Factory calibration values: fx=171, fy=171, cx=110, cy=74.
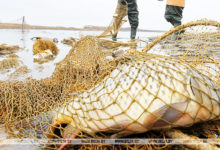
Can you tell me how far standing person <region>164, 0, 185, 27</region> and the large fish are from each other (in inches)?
189

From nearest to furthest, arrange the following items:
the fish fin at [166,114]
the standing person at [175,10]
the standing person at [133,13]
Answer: the fish fin at [166,114] < the standing person at [175,10] < the standing person at [133,13]

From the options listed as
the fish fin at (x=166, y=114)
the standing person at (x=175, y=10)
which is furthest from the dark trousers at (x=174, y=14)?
the fish fin at (x=166, y=114)

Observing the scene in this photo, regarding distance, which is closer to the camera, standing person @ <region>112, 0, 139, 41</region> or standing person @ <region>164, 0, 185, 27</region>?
standing person @ <region>164, 0, 185, 27</region>

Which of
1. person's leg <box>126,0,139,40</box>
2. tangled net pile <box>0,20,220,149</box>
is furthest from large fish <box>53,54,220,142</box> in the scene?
person's leg <box>126,0,139,40</box>

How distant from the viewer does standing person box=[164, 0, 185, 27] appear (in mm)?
5609

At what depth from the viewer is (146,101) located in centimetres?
135

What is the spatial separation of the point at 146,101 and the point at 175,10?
529cm

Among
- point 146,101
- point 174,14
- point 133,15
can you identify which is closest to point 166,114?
point 146,101

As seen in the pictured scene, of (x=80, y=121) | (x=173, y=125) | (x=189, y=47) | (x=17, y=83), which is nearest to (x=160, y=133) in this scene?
(x=173, y=125)

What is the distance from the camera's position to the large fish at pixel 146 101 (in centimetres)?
132

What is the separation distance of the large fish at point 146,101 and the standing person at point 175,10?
4.80m

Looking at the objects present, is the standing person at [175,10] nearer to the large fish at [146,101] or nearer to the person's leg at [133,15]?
the person's leg at [133,15]

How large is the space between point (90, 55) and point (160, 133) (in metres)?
1.67

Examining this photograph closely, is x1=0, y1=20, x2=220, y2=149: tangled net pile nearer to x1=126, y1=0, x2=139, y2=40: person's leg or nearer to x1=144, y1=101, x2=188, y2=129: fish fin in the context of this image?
x1=144, y1=101, x2=188, y2=129: fish fin
